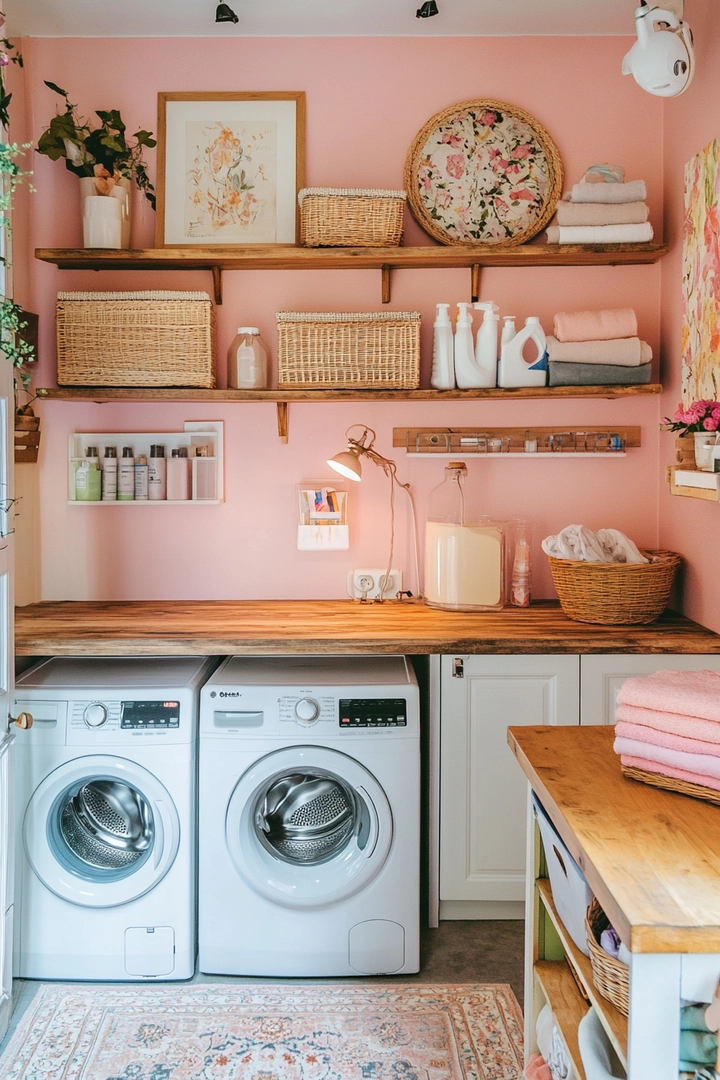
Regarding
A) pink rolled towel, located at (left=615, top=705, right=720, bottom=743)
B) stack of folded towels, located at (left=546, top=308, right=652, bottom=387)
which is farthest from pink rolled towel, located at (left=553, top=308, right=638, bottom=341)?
pink rolled towel, located at (left=615, top=705, right=720, bottom=743)

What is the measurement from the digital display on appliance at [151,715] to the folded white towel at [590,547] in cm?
123

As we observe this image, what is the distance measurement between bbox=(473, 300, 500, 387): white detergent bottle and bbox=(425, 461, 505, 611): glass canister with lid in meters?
0.30

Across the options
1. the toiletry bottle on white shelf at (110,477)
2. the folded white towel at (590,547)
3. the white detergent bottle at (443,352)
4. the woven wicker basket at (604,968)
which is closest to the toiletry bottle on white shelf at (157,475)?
the toiletry bottle on white shelf at (110,477)

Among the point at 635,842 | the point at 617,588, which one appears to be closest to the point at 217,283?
the point at 617,588

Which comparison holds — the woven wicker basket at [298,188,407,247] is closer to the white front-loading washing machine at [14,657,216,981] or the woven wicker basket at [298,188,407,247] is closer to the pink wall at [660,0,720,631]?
the pink wall at [660,0,720,631]

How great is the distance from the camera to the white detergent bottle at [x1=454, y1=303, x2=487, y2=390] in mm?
2947

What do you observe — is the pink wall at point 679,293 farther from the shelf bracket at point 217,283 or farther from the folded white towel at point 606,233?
the shelf bracket at point 217,283

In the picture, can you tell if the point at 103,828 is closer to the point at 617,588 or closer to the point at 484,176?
the point at 617,588

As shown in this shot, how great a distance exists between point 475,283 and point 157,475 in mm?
1284

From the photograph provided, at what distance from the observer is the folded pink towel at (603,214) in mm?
2850

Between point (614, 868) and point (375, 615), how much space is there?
1751mm

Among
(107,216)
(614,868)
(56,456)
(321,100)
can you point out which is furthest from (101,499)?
(614,868)

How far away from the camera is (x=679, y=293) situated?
9.58 feet

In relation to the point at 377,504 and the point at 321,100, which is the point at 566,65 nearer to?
the point at 321,100
